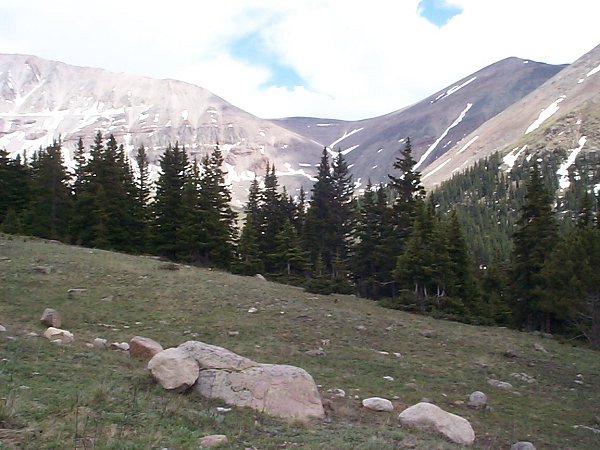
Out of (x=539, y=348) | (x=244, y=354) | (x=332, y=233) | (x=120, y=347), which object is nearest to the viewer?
(x=120, y=347)

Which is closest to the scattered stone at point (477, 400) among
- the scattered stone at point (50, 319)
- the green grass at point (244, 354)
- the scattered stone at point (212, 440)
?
the green grass at point (244, 354)

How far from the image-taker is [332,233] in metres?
48.4

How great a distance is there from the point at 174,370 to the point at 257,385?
5.27 feet

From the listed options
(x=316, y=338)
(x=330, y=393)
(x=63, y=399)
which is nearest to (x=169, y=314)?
(x=316, y=338)

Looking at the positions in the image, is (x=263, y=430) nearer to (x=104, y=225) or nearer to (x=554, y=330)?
(x=554, y=330)

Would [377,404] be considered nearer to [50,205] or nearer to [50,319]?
[50,319]

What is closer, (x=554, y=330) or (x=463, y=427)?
(x=463, y=427)

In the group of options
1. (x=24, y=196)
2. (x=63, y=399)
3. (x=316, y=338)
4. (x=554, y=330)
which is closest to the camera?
(x=63, y=399)

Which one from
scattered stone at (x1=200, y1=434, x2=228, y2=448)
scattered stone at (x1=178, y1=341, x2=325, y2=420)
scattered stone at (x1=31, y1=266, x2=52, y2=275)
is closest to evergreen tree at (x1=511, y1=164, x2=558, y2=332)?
scattered stone at (x1=178, y1=341, x2=325, y2=420)

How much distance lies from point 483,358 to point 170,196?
3426 cm

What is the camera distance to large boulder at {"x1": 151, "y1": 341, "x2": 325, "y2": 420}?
369 inches

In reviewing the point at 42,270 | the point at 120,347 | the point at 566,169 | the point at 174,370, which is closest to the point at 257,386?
the point at 174,370

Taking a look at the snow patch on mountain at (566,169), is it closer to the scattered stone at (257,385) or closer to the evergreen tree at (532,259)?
the evergreen tree at (532,259)

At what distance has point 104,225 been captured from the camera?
140 feet
